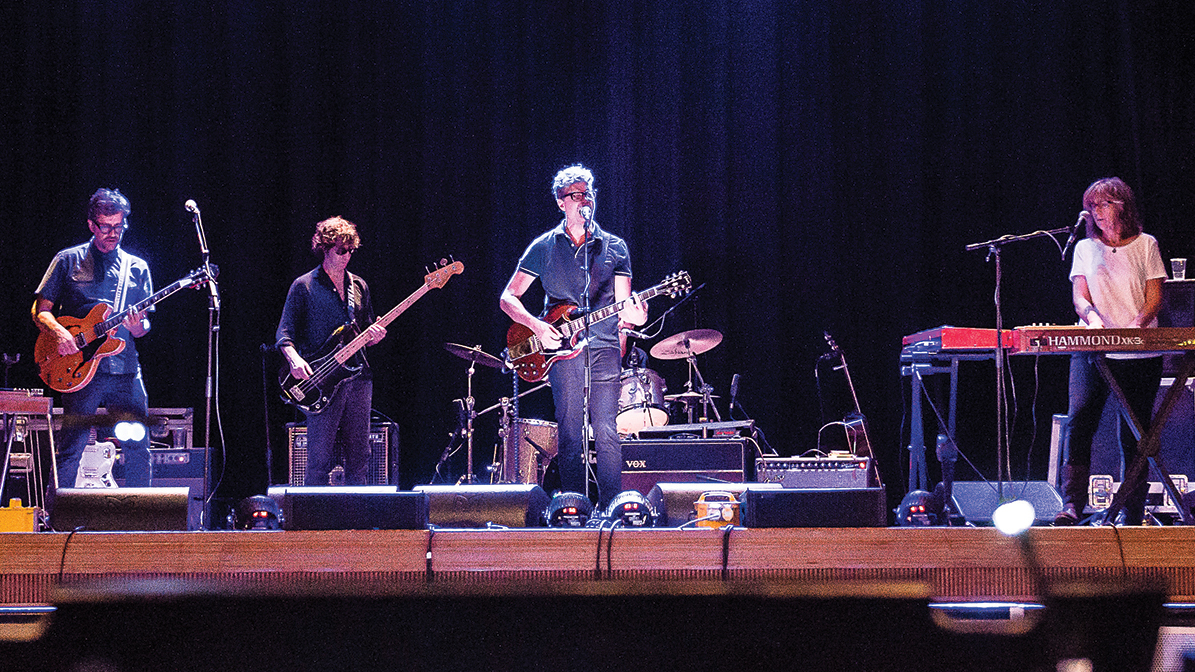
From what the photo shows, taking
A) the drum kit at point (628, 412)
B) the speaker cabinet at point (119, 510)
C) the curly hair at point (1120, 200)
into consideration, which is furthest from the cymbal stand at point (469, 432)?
the speaker cabinet at point (119, 510)

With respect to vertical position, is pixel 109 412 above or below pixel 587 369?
below

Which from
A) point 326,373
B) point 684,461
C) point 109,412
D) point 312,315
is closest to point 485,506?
point 326,373

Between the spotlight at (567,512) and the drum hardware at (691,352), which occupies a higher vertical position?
the drum hardware at (691,352)

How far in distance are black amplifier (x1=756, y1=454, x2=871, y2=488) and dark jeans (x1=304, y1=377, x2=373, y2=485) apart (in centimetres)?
265

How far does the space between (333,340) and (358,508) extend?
120 inches

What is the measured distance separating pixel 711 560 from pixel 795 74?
656 cm

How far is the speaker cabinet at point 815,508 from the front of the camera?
2070 mm

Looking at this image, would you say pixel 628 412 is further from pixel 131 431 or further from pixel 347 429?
pixel 131 431

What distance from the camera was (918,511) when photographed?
4074mm

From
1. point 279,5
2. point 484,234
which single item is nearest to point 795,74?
point 484,234

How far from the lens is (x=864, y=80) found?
7379mm

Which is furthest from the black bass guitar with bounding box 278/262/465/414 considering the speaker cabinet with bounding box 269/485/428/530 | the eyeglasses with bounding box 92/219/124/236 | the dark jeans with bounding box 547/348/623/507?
the speaker cabinet with bounding box 269/485/428/530

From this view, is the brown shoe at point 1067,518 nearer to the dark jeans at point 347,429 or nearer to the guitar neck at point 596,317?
the guitar neck at point 596,317

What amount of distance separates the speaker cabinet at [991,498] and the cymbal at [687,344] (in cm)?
191
